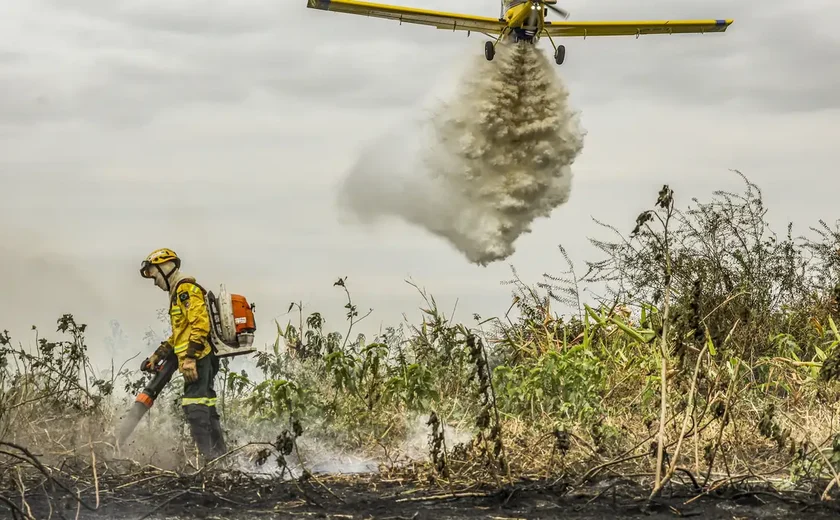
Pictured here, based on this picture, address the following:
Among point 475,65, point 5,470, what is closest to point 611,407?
point 5,470

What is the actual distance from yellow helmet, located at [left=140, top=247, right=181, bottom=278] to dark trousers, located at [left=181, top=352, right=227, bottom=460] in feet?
3.02

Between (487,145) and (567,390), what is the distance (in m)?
13.4

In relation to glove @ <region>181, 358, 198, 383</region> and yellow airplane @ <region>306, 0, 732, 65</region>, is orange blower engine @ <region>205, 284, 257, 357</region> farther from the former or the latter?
yellow airplane @ <region>306, 0, 732, 65</region>

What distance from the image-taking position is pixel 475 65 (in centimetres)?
2219

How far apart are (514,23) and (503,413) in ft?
45.6

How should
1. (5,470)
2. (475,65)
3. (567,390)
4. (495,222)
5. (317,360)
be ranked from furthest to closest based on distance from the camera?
(475,65)
(495,222)
(317,360)
(567,390)
(5,470)

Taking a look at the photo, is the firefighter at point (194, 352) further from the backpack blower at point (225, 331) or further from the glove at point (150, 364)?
the glove at point (150, 364)

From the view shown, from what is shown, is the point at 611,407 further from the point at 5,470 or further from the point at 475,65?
the point at 475,65

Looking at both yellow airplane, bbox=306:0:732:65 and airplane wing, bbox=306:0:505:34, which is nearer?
yellow airplane, bbox=306:0:732:65

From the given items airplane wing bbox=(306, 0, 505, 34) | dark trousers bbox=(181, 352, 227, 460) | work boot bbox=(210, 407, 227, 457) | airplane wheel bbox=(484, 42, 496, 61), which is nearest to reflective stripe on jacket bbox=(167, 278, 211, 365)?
dark trousers bbox=(181, 352, 227, 460)

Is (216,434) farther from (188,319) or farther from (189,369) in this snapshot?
(188,319)

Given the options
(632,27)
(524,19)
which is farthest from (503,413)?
(632,27)

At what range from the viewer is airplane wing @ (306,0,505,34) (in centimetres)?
2233

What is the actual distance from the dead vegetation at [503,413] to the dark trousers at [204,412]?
157mm
